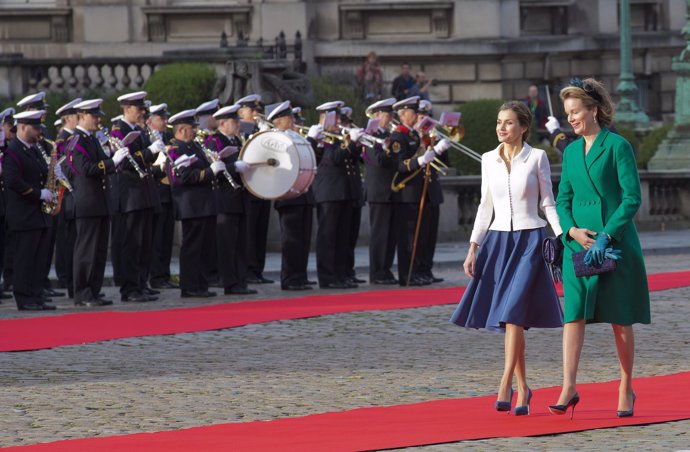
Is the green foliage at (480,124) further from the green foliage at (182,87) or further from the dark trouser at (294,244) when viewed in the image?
the dark trouser at (294,244)

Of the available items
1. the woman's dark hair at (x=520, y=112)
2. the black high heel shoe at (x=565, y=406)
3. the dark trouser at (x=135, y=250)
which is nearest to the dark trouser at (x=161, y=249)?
the dark trouser at (x=135, y=250)

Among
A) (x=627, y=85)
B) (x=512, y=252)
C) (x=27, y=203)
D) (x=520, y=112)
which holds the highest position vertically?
(x=520, y=112)

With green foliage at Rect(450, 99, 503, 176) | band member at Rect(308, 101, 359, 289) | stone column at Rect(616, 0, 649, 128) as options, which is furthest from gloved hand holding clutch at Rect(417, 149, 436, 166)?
stone column at Rect(616, 0, 649, 128)

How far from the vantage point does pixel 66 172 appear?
18344 mm

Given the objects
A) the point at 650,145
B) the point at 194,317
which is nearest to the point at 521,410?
the point at 194,317

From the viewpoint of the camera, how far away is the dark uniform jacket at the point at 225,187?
1933cm

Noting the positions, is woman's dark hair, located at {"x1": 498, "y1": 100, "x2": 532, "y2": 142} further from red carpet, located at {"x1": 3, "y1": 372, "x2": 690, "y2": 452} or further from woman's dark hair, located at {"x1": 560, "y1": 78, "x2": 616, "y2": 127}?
red carpet, located at {"x1": 3, "y1": 372, "x2": 690, "y2": 452}

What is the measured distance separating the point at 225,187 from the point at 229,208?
0.21m

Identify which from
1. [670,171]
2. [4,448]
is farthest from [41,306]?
[670,171]

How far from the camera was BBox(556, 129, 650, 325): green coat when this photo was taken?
9984 millimetres

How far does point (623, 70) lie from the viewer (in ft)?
122

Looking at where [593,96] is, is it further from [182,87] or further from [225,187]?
[182,87]

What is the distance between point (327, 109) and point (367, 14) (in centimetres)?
2062

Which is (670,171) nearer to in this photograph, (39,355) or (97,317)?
(97,317)
